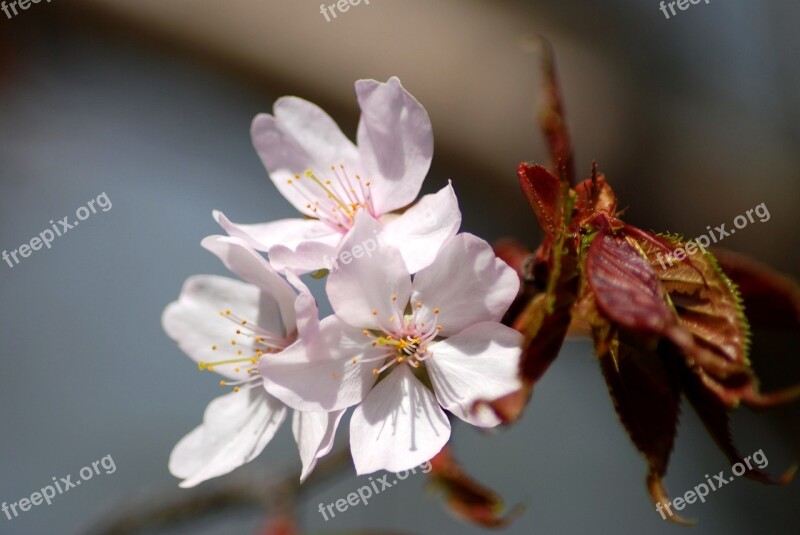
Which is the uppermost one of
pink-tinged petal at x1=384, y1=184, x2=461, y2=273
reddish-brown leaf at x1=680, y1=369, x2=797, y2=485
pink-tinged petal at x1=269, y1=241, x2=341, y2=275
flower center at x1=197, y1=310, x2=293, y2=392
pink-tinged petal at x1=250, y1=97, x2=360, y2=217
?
pink-tinged petal at x1=250, y1=97, x2=360, y2=217

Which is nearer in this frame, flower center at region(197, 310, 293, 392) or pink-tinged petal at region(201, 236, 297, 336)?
pink-tinged petal at region(201, 236, 297, 336)

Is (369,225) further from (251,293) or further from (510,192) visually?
(510,192)

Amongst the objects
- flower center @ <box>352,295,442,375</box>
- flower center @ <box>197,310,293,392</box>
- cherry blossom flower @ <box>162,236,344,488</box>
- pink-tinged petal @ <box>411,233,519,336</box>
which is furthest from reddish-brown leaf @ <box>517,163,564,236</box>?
flower center @ <box>197,310,293,392</box>

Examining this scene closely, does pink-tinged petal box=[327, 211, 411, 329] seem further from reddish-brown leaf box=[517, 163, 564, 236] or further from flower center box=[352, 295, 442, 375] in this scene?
reddish-brown leaf box=[517, 163, 564, 236]

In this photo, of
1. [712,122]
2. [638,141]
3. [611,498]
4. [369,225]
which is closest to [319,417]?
[369,225]

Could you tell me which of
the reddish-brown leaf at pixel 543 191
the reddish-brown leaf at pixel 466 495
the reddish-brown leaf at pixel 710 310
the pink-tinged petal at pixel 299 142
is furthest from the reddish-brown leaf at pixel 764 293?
the pink-tinged petal at pixel 299 142

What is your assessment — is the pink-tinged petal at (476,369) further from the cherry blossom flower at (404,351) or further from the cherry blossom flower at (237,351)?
the cherry blossom flower at (237,351)
